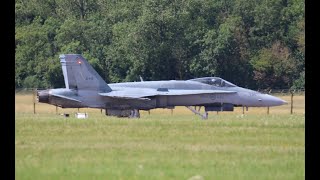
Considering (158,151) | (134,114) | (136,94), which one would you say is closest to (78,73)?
(136,94)

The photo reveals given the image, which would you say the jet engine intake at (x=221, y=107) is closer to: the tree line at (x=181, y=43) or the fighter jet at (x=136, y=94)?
the fighter jet at (x=136, y=94)

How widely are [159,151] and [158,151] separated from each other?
2cm

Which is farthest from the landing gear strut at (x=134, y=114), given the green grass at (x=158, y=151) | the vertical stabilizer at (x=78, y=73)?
the green grass at (x=158, y=151)

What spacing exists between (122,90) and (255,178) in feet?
72.1

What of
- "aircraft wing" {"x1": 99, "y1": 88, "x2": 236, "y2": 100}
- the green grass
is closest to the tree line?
"aircraft wing" {"x1": 99, "y1": 88, "x2": 236, "y2": 100}

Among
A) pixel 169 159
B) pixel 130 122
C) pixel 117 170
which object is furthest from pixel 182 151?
pixel 130 122

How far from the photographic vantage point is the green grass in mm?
15203

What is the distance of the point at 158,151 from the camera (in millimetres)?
17766

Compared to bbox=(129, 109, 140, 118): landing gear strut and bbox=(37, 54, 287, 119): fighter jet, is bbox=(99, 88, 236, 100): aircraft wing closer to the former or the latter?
bbox=(37, 54, 287, 119): fighter jet

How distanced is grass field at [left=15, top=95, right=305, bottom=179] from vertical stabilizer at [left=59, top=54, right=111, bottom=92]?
10122mm

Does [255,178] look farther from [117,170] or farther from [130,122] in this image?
[130,122]

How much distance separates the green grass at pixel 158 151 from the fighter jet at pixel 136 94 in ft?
35.5

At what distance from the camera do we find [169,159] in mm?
16594
